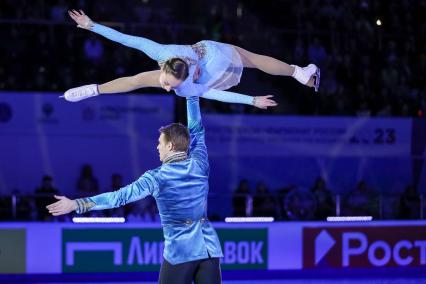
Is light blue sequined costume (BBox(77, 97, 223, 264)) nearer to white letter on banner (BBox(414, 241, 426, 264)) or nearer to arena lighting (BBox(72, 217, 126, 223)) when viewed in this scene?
arena lighting (BBox(72, 217, 126, 223))

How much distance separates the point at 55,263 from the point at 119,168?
2677 millimetres

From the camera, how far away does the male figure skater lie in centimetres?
457

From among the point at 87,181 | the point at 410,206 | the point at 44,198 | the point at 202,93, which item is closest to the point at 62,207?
the point at 202,93

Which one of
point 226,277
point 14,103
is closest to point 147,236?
point 226,277

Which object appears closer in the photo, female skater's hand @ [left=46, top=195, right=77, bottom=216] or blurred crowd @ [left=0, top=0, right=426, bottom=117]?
female skater's hand @ [left=46, top=195, right=77, bottom=216]

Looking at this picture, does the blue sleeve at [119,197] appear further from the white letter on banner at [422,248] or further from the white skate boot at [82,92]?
the white letter on banner at [422,248]

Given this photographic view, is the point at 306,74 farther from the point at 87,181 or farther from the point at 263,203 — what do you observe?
the point at 87,181

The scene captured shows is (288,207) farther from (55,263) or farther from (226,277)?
(55,263)

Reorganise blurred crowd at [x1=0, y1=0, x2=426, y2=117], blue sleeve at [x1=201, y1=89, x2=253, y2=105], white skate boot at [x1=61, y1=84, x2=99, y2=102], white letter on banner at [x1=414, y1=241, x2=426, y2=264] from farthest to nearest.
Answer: blurred crowd at [x1=0, y1=0, x2=426, y2=117]
white letter on banner at [x1=414, y1=241, x2=426, y2=264]
white skate boot at [x1=61, y1=84, x2=99, y2=102]
blue sleeve at [x1=201, y1=89, x2=253, y2=105]

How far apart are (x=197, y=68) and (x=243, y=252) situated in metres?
5.33

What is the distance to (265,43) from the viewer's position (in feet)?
43.5

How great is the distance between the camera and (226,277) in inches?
410

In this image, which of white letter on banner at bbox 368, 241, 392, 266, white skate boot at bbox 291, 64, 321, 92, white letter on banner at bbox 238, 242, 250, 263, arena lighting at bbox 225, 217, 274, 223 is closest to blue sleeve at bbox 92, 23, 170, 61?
white skate boot at bbox 291, 64, 321, 92

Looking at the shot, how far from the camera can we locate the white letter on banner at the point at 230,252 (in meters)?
10.5
